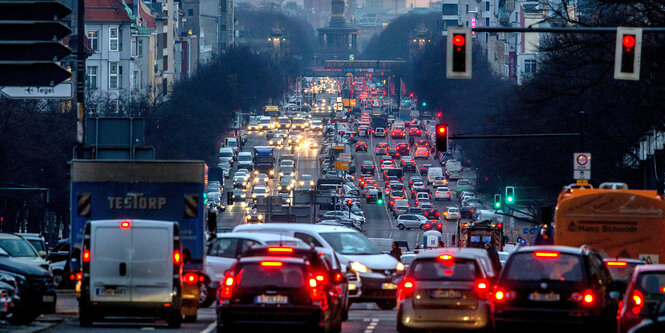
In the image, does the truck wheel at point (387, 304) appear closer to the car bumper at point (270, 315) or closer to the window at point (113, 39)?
the car bumper at point (270, 315)

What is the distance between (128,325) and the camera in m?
28.9

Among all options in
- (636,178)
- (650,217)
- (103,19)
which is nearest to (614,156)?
(636,178)

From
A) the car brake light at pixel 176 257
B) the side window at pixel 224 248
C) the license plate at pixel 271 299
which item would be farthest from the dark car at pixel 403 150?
the license plate at pixel 271 299

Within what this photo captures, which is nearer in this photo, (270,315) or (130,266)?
(270,315)

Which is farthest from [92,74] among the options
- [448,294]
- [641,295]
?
[641,295]

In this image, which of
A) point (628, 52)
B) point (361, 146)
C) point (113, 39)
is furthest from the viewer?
point (361, 146)

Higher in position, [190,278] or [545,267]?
Result: [545,267]

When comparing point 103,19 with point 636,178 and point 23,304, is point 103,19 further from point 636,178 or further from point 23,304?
point 23,304

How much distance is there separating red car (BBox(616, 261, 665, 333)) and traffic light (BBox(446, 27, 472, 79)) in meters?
6.19

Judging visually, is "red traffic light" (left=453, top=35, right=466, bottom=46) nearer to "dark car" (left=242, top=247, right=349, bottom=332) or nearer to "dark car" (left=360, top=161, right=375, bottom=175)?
"dark car" (left=242, top=247, right=349, bottom=332)

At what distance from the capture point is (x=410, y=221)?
96.8m

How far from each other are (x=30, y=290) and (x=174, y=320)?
2910mm

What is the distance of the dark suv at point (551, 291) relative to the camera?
25.2m

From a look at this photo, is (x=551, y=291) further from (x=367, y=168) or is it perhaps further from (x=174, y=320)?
(x=367, y=168)
